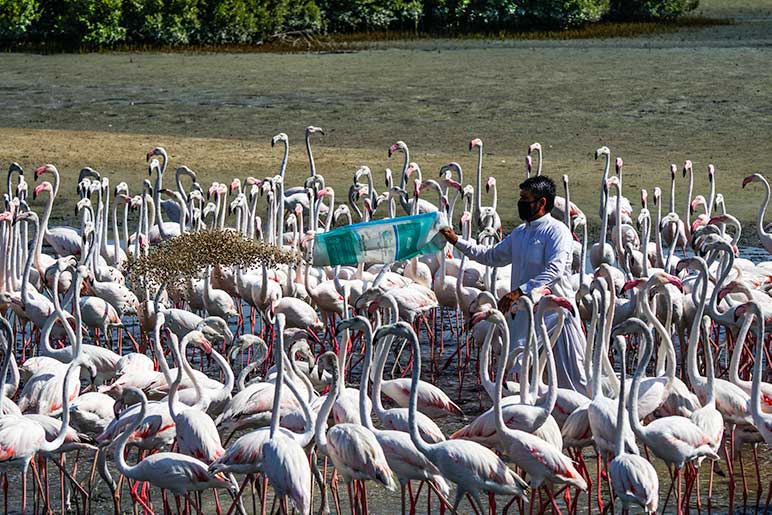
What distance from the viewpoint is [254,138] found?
68.2ft

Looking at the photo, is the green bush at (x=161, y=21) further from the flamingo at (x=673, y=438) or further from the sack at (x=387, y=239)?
the flamingo at (x=673, y=438)

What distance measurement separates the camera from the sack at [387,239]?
315 inches

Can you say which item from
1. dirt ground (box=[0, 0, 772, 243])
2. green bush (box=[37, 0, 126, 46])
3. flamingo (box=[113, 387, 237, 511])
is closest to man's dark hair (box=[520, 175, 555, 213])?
flamingo (box=[113, 387, 237, 511])

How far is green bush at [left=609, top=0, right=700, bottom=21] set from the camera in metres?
44.0

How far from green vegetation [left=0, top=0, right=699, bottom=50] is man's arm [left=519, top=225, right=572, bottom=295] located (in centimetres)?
2815

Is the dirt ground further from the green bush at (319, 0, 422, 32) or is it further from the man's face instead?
the man's face

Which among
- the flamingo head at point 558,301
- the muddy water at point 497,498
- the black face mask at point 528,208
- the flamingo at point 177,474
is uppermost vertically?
the black face mask at point 528,208

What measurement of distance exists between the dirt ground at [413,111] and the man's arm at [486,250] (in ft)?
23.8

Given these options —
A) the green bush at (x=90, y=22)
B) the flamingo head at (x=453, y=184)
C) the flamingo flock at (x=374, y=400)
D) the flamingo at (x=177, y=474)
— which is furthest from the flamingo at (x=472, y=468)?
the green bush at (x=90, y=22)

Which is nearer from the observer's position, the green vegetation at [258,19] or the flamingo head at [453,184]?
the flamingo head at [453,184]

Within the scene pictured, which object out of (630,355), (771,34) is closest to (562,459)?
(630,355)

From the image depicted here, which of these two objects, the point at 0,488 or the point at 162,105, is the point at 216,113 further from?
the point at 0,488

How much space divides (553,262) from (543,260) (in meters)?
0.10

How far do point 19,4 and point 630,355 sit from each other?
2755 centimetres
